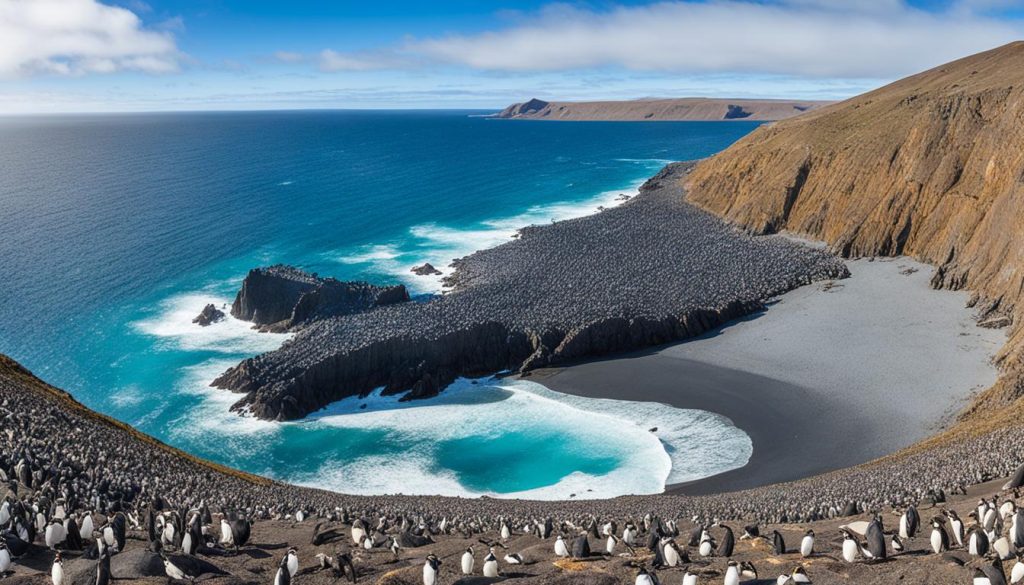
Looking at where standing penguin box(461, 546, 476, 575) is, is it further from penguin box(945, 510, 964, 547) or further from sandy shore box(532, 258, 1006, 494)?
sandy shore box(532, 258, 1006, 494)

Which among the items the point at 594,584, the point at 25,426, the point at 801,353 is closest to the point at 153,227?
the point at 25,426

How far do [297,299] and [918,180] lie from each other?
68.9 metres

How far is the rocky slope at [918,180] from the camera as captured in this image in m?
69.8

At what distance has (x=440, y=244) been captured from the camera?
4385 inches

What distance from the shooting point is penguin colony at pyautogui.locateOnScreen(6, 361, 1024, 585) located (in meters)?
21.9

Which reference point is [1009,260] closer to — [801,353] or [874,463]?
[801,353]

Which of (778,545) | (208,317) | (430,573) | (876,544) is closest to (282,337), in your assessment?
(208,317)

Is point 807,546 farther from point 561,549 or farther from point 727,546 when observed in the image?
point 561,549

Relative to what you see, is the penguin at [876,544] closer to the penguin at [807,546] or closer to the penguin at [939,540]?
the penguin at [939,540]

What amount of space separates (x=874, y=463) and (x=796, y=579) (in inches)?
1030

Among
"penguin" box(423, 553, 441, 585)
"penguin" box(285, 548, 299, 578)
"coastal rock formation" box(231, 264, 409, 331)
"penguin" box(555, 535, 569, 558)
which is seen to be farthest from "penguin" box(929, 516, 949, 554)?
"coastal rock formation" box(231, 264, 409, 331)

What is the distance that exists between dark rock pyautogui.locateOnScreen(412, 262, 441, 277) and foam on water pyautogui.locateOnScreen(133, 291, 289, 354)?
71.9 feet

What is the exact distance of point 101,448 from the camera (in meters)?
36.9

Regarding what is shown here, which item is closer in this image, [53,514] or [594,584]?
[594,584]
